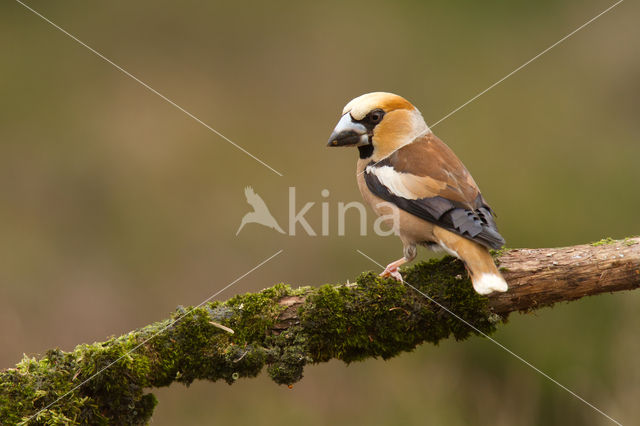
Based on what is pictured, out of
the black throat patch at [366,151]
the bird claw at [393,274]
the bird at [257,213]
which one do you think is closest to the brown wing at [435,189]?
the black throat patch at [366,151]

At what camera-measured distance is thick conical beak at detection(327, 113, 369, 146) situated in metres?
3.98

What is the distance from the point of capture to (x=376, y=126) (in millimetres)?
4031

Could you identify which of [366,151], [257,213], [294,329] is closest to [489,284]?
[294,329]

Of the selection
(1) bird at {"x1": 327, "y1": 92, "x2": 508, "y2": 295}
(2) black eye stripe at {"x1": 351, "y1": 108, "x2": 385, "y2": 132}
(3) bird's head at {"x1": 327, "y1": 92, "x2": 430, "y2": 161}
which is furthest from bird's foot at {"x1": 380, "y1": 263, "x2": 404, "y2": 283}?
(2) black eye stripe at {"x1": 351, "y1": 108, "x2": 385, "y2": 132}

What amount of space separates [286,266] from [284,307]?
10.6 ft

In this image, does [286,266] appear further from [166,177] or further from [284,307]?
[284,307]

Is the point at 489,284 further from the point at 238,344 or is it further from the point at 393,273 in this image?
the point at 238,344

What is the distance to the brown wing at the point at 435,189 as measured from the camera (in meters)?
3.33

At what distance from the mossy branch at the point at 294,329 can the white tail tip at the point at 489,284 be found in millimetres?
144

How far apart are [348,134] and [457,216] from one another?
95 centimetres

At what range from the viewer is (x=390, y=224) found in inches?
150

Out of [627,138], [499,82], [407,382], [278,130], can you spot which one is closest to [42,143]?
[278,130]

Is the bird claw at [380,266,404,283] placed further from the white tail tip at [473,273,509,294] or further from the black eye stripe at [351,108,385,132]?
the black eye stripe at [351,108,385,132]

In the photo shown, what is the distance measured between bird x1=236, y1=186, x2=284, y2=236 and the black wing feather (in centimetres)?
312
